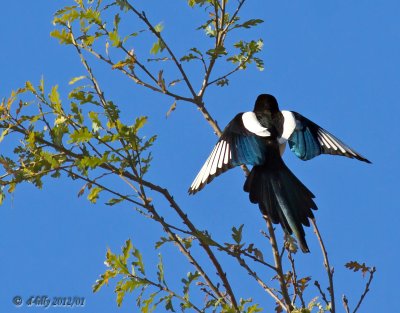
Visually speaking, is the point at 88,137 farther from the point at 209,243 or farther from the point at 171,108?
the point at 171,108

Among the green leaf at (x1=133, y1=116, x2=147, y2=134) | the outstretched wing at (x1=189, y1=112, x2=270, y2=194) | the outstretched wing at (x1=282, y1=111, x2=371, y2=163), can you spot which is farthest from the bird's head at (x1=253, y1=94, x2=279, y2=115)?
the green leaf at (x1=133, y1=116, x2=147, y2=134)

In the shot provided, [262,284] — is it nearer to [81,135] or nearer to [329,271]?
[329,271]

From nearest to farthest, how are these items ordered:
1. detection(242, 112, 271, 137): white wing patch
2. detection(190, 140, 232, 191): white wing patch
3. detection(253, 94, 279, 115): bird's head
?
detection(190, 140, 232, 191): white wing patch, detection(242, 112, 271, 137): white wing patch, detection(253, 94, 279, 115): bird's head

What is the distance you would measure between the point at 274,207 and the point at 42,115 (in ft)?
3.54

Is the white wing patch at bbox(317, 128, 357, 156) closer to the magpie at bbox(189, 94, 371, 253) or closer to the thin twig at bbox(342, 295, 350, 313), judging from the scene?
the magpie at bbox(189, 94, 371, 253)

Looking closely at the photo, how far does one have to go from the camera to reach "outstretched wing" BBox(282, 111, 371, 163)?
12.3 ft

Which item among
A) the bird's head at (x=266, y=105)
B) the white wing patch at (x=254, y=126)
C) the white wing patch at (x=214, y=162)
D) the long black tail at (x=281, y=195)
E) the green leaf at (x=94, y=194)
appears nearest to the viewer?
the green leaf at (x=94, y=194)

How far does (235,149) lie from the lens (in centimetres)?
345

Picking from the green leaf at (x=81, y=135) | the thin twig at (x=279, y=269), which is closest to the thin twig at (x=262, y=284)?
the thin twig at (x=279, y=269)

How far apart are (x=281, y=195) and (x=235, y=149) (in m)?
0.29

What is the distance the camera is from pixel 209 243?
2703mm

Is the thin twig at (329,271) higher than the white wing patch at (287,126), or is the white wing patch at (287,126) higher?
the white wing patch at (287,126)

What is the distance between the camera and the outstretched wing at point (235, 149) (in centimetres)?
335

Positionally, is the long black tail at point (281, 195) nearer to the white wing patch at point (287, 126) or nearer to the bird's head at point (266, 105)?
the white wing patch at point (287, 126)
